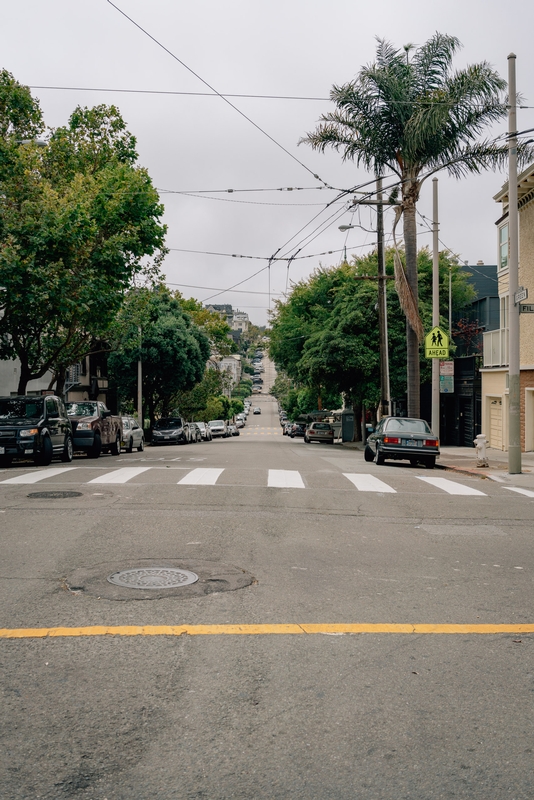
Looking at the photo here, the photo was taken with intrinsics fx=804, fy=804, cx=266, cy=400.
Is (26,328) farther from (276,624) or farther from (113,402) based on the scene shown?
(113,402)

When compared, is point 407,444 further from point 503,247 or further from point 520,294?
point 503,247

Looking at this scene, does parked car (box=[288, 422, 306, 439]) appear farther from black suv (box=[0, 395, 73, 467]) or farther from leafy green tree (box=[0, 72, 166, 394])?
black suv (box=[0, 395, 73, 467])

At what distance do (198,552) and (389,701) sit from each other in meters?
4.22

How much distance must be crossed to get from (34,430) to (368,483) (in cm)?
829

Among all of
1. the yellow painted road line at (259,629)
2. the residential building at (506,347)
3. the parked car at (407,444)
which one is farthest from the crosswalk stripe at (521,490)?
the residential building at (506,347)

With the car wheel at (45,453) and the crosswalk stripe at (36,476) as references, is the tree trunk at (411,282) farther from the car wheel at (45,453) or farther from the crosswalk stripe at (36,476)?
the crosswalk stripe at (36,476)

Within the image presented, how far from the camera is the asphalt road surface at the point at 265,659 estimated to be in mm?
3863

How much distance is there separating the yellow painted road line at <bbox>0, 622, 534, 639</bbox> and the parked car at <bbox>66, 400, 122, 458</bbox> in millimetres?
18694

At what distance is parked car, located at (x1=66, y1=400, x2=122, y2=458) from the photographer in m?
24.2

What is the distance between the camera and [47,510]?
432 inches

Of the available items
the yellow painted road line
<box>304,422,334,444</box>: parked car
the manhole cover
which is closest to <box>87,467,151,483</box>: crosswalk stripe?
the manhole cover

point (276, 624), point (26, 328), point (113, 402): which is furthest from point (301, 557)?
point (113, 402)

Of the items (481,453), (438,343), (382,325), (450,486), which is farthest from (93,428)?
(382,325)

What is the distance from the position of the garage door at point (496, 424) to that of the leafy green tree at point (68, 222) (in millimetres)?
15446
